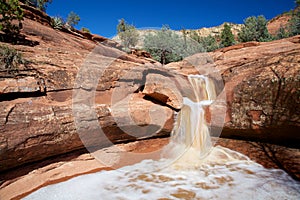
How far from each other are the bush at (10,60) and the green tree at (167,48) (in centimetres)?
1690

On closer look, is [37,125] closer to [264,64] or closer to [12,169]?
[12,169]

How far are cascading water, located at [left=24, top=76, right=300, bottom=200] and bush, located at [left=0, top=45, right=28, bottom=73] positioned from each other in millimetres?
2518

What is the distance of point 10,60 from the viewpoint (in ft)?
12.3

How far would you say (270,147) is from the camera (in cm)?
511

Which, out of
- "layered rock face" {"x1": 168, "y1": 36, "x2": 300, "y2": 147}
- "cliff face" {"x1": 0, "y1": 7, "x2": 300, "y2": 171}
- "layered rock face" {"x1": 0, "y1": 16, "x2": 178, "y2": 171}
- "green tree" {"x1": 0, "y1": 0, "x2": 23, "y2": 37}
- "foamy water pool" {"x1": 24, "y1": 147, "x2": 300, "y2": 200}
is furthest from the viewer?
"green tree" {"x1": 0, "y1": 0, "x2": 23, "y2": 37}

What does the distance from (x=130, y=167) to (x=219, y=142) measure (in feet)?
9.94

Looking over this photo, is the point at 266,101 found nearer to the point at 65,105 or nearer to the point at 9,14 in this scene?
the point at 65,105

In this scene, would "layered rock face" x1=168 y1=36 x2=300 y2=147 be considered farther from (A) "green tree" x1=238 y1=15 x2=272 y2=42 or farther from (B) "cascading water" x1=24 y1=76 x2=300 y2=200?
(A) "green tree" x1=238 y1=15 x2=272 y2=42

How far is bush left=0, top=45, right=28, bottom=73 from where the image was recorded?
366cm

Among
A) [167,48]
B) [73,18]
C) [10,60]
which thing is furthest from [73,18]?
[10,60]

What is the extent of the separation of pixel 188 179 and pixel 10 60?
464 centimetres

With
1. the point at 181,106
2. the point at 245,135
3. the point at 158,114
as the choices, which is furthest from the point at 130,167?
the point at 245,135

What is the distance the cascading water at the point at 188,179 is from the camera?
362 centimetres

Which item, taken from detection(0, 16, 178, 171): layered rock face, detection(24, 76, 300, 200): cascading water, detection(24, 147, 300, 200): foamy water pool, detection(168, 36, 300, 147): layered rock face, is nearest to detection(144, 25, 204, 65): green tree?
detection(168, 36, 300, 147): layered rock face
